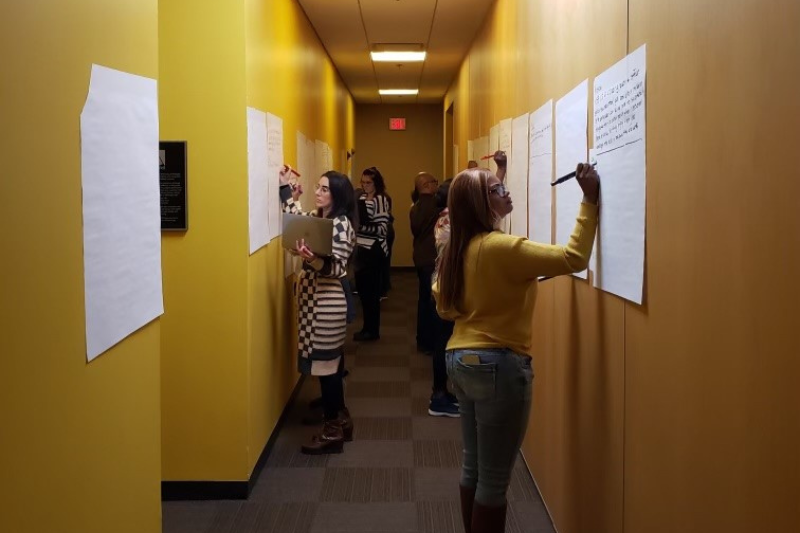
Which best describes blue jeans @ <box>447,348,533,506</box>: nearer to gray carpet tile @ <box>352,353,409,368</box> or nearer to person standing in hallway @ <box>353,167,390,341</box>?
gray carpet tile @ <box>352,353,409,368</box>

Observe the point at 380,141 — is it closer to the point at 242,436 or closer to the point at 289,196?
the point at 289,196

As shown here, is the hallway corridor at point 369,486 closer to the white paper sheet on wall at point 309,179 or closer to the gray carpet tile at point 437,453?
the gray carpet tile at point 437,453

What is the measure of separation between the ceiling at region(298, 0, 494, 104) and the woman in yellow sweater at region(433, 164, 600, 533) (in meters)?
3.38

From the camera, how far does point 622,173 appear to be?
1.94 meters

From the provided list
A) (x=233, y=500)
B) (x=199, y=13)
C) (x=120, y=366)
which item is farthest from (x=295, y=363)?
(x=120, y=366)

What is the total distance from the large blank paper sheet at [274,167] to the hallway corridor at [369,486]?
1.25m

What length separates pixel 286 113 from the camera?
4.44 metres

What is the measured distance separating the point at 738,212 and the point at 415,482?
2602 millimetres

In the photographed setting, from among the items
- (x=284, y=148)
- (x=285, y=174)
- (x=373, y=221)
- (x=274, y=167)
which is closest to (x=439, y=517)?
(x=274, y=167)

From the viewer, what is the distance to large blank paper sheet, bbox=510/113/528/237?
3666mm

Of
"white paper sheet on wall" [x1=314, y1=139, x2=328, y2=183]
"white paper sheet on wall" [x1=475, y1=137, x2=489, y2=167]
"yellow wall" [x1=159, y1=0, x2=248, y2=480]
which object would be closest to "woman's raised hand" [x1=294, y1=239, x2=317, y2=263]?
"yellow wall" [x1=159, y1=0, x2=248, y2=480]

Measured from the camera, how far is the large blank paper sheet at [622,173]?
1.81 m

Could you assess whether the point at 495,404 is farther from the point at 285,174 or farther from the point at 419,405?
the point at 419,405

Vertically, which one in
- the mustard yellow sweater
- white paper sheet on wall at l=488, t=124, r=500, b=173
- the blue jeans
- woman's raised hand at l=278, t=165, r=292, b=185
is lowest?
the blue jeans
